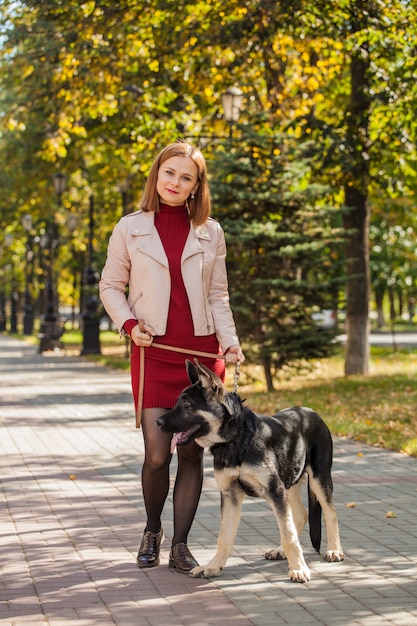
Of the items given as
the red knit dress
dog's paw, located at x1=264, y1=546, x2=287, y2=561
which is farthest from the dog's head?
dog's paw, located at x1=264, y1=546, x2=287, y2=561

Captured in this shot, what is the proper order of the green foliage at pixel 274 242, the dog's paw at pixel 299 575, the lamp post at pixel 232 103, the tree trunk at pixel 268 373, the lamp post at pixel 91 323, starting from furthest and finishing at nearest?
1. the lamp post at pixel 91 323
2. the lamp post at pixel 232 103
3. the tree trunk at pixel 268 373
4. the green foliage at pixel 274 242
5. the dog's paw at pixel 299 575

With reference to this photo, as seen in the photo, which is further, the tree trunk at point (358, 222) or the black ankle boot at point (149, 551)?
the tree trunk at point (358, 222)

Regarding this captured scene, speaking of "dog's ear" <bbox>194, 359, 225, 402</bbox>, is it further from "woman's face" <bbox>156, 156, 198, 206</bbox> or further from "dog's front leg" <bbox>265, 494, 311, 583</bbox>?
"woman's face" <bbox>156, 156, 198, 206</bbox>

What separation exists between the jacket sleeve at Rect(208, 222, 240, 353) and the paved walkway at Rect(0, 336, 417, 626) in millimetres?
1254

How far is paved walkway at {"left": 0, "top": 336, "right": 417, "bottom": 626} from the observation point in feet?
17.7

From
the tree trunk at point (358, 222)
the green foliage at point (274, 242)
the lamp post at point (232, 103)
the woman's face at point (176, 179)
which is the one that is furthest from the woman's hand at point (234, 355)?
the lamp post at point (232, 103)

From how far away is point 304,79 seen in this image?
20516 mm

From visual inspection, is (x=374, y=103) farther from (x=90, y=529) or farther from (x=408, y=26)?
(x=90, y=529)

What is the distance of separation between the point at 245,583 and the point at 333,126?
13546 millimetres

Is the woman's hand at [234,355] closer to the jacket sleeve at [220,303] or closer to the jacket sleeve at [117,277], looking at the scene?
the jacket sleeve at [220,303]

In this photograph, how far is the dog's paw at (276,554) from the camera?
21.4 ft

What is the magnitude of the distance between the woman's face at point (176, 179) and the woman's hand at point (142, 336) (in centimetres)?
72

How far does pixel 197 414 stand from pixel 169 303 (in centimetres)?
76

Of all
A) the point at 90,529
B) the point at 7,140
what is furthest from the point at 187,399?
the point at 7,140
